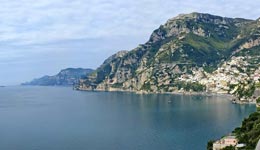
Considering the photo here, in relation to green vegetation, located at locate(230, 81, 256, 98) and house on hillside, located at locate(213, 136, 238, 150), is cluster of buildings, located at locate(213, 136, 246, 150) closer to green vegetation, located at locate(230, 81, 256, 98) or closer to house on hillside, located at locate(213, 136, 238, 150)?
house on hillside, located at locate(213, 136, 238, 150)

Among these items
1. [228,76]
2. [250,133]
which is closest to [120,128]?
[250,133]

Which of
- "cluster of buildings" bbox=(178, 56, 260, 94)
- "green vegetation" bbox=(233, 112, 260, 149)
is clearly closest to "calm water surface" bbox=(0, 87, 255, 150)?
"green vegetation" bbox=(233, 112, 260, 149)

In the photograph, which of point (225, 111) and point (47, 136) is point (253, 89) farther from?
point (47, 136)

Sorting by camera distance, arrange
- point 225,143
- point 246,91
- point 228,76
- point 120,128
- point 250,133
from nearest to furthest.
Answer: point 250,133
point 225,143
point 120,128
point 246,91
point 228,76

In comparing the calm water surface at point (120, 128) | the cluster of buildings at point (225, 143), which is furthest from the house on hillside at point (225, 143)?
the calm water surface at point (120, 128)

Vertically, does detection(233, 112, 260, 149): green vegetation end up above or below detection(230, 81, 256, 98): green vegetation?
below

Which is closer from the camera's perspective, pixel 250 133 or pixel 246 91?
pixel 250 133

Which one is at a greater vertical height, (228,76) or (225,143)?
(228,76)

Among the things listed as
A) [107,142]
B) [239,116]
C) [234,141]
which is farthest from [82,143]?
[239,116]

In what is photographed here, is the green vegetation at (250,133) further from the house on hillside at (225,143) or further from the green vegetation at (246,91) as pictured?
the green vegetation at (246,91)

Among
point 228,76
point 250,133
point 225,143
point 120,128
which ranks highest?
point 228,76

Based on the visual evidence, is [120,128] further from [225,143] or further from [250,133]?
[250,133]
